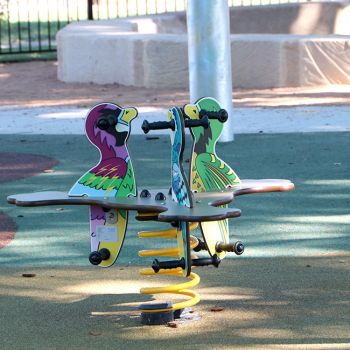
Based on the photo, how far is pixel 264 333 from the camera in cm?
504

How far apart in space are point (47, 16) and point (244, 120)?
46.5ft

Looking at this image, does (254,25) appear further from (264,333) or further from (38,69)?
(264,333)

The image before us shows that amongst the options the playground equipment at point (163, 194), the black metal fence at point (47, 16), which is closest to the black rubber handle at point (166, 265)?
the playground equipment at point (163, 194)

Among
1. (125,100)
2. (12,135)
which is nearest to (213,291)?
(12,135)

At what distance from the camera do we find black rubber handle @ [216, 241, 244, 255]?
5148 millimetres

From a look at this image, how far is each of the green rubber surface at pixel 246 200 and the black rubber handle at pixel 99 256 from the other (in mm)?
1157

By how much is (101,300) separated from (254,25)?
14.3m

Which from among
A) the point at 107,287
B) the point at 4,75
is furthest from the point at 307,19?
the point at 107,287

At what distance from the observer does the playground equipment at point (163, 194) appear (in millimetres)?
5082

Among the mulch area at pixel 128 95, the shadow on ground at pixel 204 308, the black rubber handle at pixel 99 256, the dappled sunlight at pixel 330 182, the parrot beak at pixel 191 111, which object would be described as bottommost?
the shadow on ground at pixel 204 308

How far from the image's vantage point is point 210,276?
612cm

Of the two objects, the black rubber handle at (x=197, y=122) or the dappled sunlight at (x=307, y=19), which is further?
the dappled sunlight at (x=307, y=19)

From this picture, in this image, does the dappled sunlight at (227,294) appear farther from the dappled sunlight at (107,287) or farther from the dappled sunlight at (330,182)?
the dappled sunlight at (330,182)

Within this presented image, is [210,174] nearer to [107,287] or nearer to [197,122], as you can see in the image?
[197,122]
